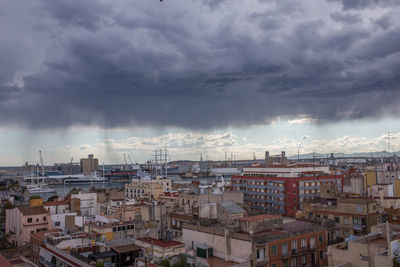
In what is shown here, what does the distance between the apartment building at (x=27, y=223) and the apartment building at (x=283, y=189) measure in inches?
1100

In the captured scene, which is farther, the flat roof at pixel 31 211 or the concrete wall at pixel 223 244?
the flat roof at pixel 31 211

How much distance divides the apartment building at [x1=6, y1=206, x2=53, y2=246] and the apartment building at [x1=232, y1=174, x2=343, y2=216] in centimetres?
2793

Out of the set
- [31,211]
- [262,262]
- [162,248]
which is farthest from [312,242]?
[31,211]

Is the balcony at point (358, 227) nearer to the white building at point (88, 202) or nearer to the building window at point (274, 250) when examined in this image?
the building window at point (274, 250)

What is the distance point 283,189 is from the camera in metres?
48.8

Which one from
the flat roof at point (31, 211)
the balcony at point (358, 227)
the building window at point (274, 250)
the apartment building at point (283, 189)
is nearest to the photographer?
the building window at point (274, 250)

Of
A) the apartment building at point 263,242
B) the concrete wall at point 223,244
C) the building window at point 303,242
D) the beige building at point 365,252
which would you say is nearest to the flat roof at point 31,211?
the apartment building at point 263,242

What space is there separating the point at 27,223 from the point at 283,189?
3192 cm

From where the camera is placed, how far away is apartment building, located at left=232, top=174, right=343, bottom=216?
48375 millimetres

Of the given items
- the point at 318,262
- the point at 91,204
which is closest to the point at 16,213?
the point at 91,204

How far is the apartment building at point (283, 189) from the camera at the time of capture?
48.4 meters

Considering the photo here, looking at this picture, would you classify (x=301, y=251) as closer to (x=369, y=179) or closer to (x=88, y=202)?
(x=88, y=202)

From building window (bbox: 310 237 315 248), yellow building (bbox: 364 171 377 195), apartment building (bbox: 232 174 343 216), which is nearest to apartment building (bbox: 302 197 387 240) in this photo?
building window (bbox: 310 237 315 248)

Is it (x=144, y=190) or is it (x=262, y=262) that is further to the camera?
(x=144, y=190)
